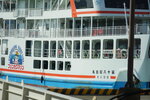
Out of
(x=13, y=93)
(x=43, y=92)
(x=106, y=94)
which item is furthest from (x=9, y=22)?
(x=43, y=92)

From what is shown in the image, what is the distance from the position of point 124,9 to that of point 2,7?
37.1 ft

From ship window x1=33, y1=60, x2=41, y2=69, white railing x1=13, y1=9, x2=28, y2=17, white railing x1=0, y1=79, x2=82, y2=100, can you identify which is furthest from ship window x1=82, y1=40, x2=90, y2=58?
white railing x1=0, y1=79, x2=82, y2=100

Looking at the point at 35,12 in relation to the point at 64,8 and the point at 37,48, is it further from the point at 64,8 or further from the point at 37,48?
the point at 37,48

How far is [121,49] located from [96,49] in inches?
68.3

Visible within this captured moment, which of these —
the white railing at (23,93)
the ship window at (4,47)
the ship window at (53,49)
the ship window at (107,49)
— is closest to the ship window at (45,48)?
the ship window at (53,49)

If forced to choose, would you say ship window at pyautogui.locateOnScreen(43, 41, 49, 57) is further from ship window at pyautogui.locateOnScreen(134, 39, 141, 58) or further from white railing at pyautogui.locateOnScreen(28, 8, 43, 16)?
ship window at pyautogui.locateOnScreen(134, 39, 141, 58)

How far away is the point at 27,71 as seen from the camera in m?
25.0

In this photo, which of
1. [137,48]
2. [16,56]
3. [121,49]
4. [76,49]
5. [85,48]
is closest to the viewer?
[121,49]

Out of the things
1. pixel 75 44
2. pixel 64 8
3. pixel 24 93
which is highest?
pixel 64 8

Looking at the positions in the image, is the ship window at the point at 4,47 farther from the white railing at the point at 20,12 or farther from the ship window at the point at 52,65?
the ship window at the point at 52,65

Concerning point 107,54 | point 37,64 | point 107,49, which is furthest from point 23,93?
point 37,64

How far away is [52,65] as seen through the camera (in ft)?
77.9

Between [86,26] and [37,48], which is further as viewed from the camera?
[37,48]

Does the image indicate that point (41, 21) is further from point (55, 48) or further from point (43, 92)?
point (43, 92)
